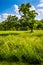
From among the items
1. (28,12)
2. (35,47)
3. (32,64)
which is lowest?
(32,64)

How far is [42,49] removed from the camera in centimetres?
1363

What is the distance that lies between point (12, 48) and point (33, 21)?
34873 millimetres

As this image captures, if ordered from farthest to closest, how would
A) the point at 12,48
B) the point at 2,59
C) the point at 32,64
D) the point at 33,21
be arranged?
the point at 33,21
the point at 12,48
the point at 2,59
the point at 32,64

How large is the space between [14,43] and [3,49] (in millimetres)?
1452

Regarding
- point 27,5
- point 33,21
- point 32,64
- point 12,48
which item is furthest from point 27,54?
point 27,5

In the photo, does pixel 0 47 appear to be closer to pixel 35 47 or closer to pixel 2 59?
pixel 2 59

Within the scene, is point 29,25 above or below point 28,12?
below

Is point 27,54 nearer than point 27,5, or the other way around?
point 27,54

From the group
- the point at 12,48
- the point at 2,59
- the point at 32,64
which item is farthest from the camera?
the point at 12,48

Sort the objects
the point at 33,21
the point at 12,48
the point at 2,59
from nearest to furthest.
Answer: the point at 2,59 < the point at 12,48 < the point at 33,21

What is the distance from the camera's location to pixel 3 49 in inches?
555

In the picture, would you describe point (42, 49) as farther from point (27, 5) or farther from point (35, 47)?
point (27, 5)

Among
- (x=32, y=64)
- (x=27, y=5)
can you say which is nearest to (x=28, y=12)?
(x=27, y=5)

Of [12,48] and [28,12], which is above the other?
[28,12]
